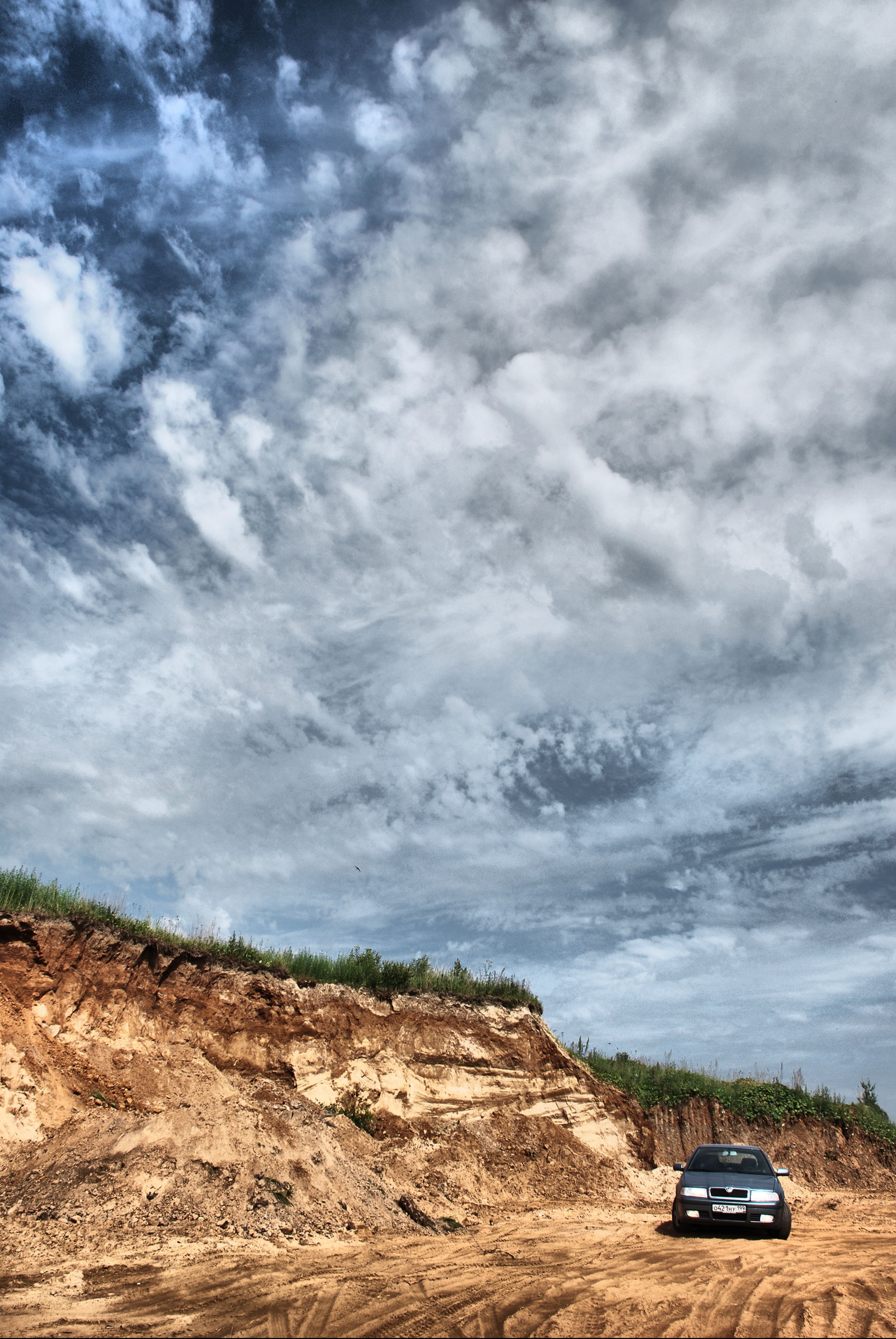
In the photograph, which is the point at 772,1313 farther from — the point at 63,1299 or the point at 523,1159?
the point at 523,1159

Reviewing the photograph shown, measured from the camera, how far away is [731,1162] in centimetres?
1418

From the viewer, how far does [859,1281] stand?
32.4 feet

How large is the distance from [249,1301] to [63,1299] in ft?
6.66

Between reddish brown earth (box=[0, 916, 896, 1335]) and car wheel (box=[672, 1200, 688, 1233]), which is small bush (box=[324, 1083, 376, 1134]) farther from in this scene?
car wheel (box=[672, 1200, 688, 1233])

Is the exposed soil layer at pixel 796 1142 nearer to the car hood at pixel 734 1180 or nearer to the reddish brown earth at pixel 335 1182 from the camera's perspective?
the reddish brown earth at pixel 335 1182

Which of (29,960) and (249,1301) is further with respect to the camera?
(29,960)

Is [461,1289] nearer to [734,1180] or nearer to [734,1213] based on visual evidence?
[734,1213]

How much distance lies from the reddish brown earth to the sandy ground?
0.05 metres

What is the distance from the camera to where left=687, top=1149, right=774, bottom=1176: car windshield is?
45.8ft

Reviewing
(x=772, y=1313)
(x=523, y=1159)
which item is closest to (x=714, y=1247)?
(x=772, y=1313)

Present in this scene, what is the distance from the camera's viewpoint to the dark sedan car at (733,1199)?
508 inches

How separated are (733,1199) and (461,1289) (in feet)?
20.6

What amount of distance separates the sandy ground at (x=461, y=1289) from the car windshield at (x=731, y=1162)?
1206mm

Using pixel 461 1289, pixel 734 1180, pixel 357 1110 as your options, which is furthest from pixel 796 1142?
pixel 461 1289
